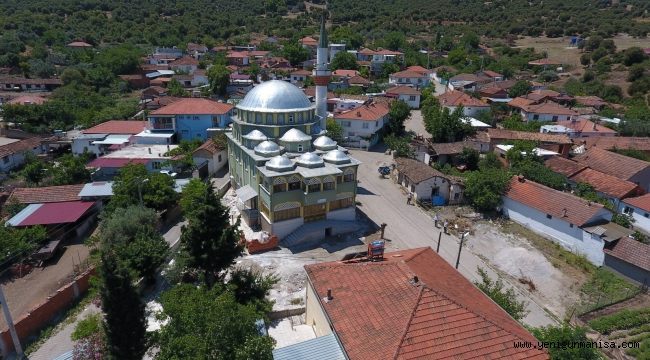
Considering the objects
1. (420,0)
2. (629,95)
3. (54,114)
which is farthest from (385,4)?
(54,114)

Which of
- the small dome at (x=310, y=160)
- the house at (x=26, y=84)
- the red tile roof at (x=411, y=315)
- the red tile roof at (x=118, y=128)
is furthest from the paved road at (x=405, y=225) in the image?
the house at (x=26, y=84)

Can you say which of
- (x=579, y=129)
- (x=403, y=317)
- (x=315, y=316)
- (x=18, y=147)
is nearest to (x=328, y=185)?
(x=315, y=316)

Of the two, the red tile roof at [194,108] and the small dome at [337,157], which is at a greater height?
the red tile roof at [194,108]

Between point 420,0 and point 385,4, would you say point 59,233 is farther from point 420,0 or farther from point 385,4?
point 420,0

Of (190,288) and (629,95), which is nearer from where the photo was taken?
(190,288)

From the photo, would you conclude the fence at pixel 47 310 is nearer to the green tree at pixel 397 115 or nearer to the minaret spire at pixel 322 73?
the minaret spire at pixel 322 73

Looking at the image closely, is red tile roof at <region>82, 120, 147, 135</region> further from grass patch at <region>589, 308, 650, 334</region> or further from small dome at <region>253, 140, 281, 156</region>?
grass patch at <region>589, 308, 650, 334</region>
